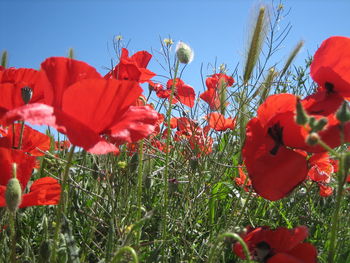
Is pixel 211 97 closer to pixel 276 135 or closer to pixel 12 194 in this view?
pixel 276 135

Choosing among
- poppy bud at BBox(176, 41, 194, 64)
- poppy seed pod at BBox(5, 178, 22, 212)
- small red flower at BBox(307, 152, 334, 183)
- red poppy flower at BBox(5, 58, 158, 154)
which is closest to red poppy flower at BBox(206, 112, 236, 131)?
small red flower at BBox(307, 152, 334, 183)

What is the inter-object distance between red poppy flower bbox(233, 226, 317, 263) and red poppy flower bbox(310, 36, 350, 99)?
0.30 metres

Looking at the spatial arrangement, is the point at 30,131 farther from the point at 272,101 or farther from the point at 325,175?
the point at 325,175

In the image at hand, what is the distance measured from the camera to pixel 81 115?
62cm

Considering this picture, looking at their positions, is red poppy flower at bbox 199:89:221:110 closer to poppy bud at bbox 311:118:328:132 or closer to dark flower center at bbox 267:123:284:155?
dark flower center at bbox 267:123:284:155

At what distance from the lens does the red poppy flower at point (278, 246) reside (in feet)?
2.19

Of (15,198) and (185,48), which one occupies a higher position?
(185,48)

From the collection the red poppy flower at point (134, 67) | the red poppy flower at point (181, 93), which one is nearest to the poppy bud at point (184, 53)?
the red poppy flower at point (134, 67)

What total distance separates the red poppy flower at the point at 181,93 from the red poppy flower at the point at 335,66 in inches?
31.6

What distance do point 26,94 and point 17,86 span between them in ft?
0.10

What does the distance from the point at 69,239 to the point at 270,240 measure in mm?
413

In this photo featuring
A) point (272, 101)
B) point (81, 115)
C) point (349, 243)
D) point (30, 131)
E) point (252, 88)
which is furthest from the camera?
point (252, 88)

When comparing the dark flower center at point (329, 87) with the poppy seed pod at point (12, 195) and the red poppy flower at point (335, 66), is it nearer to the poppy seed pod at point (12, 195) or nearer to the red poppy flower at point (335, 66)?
the red poppy flower at point (335, 66)

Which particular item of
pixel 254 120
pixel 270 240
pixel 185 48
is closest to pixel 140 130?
pixel 254 120
